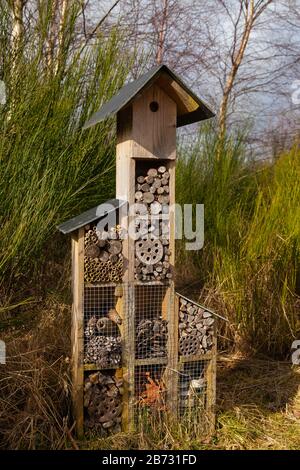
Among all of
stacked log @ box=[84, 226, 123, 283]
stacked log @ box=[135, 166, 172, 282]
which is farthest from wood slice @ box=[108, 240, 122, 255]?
stacked log @ box=[135, 166, 172, 282]

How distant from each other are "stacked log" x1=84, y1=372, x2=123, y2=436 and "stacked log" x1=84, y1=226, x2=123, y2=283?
0.55m

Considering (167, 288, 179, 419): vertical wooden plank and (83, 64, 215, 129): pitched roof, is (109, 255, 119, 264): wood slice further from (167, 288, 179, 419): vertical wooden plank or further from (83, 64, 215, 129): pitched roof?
(83, 64, 215, 129): pitched roof

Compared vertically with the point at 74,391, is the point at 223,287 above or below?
above

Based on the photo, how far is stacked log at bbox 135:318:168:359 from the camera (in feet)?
9.77

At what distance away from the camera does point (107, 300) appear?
308 centimetres

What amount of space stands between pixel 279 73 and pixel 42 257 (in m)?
5.97

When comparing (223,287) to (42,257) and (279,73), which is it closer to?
(42,257)

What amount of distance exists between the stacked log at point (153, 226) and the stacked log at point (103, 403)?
1.98 feet

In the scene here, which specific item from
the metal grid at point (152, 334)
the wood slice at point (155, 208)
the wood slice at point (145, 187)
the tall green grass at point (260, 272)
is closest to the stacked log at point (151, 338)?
the metal grid at point (152, 334)

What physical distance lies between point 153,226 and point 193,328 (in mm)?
650

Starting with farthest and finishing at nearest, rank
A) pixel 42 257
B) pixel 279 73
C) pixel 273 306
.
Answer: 1. pixel 279 73
2. pixel 273 306
3. pixel 42 257

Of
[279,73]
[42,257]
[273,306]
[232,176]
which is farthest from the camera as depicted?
[279,73]

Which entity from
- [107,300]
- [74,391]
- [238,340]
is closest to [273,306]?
[238,340]

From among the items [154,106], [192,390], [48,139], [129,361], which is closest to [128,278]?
[129,361]
